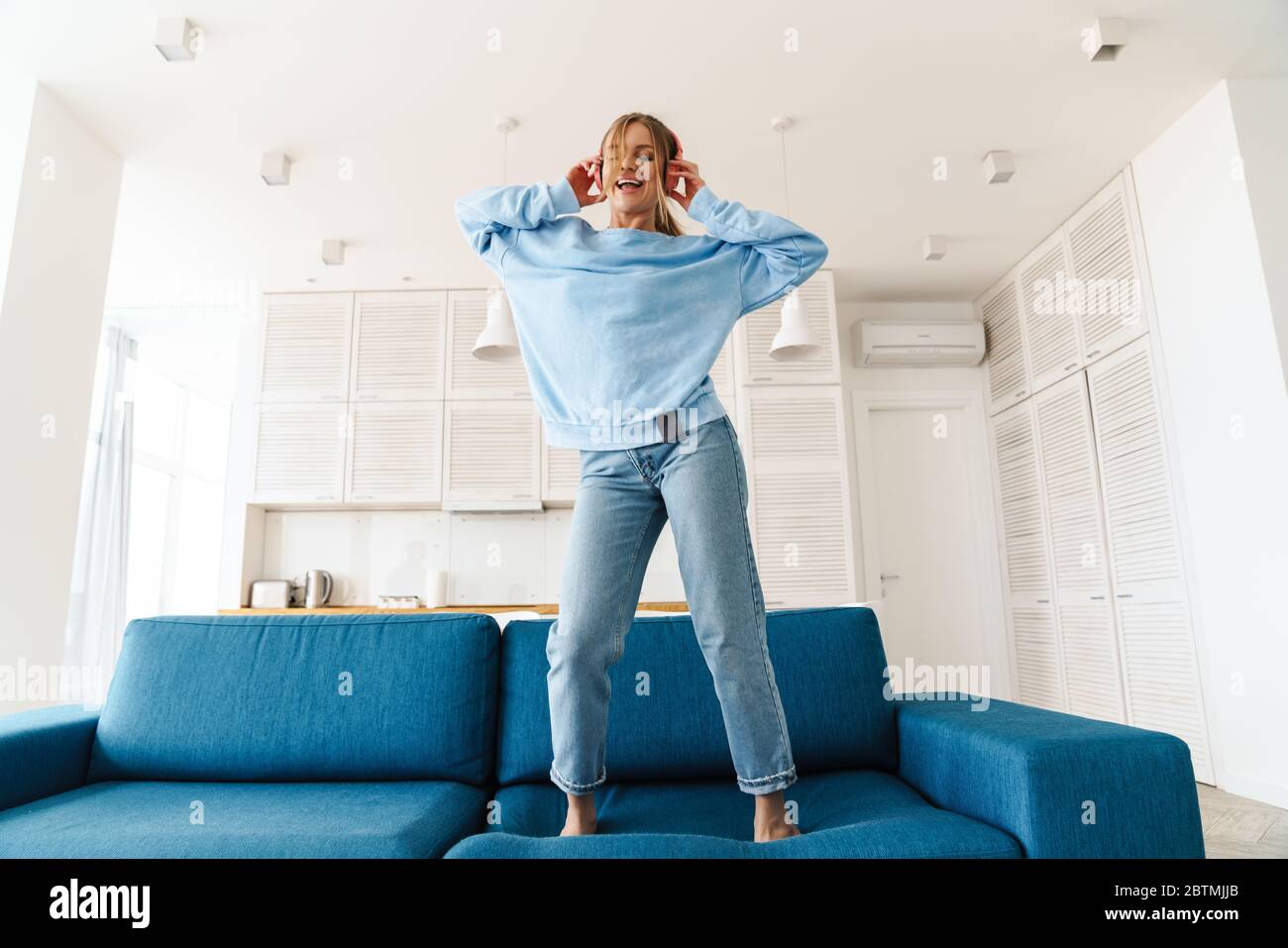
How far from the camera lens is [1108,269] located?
3826 mm

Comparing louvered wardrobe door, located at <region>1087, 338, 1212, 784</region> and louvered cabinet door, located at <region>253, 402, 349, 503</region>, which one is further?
louvered cabinet door, located at <region>253, 402, 349, 503</region>

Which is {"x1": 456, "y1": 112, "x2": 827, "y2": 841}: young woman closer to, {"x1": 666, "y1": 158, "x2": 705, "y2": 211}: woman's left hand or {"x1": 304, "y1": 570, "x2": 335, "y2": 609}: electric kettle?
{"x1": 666, "y1": 158, "x2": 705, "y2": 211}: woman's left hand

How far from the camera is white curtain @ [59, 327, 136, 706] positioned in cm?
472

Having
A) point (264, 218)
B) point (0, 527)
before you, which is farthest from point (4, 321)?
point (264, 218)

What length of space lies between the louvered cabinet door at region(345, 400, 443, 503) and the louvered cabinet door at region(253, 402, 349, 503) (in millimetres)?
77

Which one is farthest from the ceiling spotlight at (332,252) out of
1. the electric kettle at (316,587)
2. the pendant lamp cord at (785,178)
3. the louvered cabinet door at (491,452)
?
the pendant lamp cord at (785,178)

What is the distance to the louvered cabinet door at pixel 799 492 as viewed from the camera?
14.5 ft

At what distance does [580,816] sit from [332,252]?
3.87m

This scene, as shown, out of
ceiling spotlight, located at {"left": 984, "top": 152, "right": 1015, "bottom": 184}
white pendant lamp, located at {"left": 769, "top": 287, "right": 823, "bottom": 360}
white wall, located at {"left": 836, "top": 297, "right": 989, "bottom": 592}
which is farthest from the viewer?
white wall, located at {"left": 836, "top": 297, "right": 989, "bottom": 592}

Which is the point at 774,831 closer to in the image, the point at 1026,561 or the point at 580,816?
the point at 580,816

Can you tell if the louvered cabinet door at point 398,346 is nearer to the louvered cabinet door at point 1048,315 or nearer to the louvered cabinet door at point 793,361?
the louvered cabinet door at point 793,361

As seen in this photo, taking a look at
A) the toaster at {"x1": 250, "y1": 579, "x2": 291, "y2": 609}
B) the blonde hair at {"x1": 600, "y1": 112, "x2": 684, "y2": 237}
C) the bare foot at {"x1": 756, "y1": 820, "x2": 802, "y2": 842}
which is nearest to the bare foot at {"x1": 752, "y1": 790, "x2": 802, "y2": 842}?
the bare foot at {"x1": 756, "y1": 820, "x2": 802, "y2": 842}

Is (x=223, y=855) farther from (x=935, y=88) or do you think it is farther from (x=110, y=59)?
(x=935, y=88)
